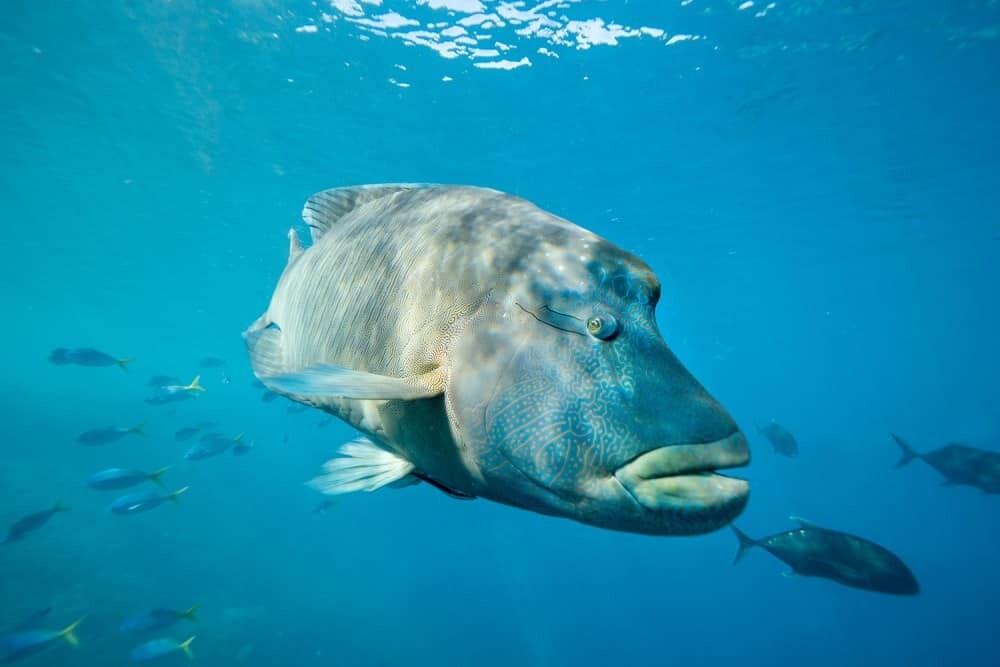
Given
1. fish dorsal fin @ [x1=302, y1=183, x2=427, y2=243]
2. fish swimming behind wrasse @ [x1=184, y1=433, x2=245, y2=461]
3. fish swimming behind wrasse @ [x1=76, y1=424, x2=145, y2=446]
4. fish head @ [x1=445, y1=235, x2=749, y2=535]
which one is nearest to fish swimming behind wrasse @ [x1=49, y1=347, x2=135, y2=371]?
fish swimming behind wrasse @ [x1=76, y1=424, x2=145, y2=446]

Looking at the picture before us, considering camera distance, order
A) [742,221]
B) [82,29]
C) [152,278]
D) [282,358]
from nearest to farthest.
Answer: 1. [282,358]
2. [82,29]
3. [742,221]
4. [152,278]

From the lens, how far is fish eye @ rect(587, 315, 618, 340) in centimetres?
139

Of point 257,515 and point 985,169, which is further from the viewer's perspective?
point 257,515

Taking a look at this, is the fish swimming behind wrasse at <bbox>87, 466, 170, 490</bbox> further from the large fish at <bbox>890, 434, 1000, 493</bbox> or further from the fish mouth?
the large fish at <bbox>890, 434, 1000, 493</bbox>

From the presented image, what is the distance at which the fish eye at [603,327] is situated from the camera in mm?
1390

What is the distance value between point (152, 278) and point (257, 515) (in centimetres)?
2380

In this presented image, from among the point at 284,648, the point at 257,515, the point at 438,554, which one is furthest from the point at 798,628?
the point at 257,515

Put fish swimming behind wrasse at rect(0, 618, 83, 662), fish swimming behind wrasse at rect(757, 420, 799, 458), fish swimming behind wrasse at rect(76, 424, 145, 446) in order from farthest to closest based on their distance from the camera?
fish swimming behind wrasse at rect(757, 420, 799, 458) < fish swimming behind wrasse at rect(76, 424, 145, 446) < fish swimming behind wrasse at rect(0, 618, 83, 662)

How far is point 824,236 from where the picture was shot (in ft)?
99.0

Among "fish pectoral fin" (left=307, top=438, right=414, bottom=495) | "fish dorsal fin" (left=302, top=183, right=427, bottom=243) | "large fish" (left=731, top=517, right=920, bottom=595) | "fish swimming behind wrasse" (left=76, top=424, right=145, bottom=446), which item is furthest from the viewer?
"fish swimming behind wrasse" (left=76, top=424, right=145, bottom=446)

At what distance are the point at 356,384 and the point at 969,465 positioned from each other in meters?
13.6

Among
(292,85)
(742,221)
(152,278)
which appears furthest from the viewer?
(152,278)

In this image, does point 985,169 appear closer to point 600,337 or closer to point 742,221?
point 742,221

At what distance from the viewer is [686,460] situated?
1244mm
